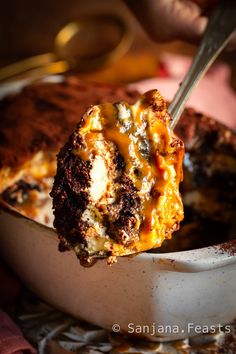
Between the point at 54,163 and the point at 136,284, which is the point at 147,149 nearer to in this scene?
the point at 136,284

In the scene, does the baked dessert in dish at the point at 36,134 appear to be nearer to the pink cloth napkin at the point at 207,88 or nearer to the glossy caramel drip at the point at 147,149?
the pink cloth napkin at the point at 207,88

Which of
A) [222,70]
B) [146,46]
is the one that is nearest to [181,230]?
[222,70]

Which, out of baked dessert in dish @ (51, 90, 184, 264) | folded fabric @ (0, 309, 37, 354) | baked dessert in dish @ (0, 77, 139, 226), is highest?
baked dessert in dish @ (0, 77, 139, 226)

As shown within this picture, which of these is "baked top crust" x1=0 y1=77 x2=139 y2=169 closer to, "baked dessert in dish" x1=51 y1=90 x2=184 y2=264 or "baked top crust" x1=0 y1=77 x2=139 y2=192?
"baked top crust" x1=0 y1=77 x2=139 y2=192

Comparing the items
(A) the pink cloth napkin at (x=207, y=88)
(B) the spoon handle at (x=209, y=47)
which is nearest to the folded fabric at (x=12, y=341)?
(B) the spoon handle at (x=209, y=47)

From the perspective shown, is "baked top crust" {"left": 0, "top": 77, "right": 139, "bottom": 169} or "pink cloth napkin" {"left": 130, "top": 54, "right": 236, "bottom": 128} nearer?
"baked top crust" {"left": 0, "top": 77, "right": 139, "bottom": 169}

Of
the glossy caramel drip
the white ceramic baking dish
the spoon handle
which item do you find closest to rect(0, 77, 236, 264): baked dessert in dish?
the white ceramic baking dish
